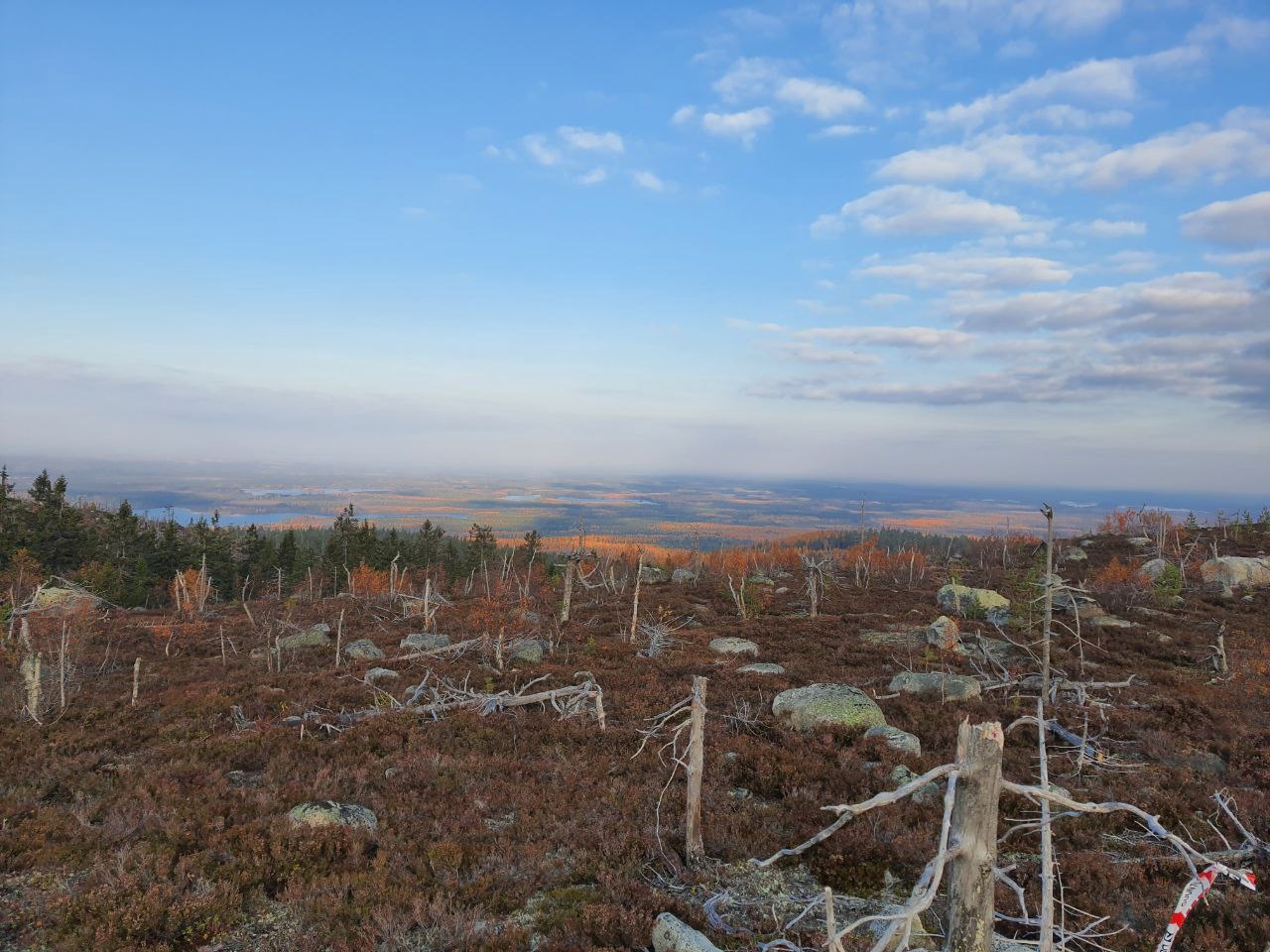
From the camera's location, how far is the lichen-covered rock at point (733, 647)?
86.9ft

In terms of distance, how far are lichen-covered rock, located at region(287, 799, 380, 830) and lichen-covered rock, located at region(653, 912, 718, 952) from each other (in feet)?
20.1

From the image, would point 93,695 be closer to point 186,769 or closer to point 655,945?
point 186,769

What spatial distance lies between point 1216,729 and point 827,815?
39.5 ft

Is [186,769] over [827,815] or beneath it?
beneath

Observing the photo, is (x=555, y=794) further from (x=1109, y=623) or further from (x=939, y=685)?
(x=1109, y=623)

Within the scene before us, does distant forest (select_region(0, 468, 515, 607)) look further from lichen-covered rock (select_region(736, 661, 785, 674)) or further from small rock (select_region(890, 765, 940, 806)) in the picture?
small rock (select_region(890, 765, 940, 806))

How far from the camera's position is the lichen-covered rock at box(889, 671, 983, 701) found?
18875 mm

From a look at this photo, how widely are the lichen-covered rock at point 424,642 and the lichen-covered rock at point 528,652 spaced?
3.75m

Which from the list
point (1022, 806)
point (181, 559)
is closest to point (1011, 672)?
point (1022, 806)

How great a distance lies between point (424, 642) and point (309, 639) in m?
8.35

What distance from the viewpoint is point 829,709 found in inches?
626

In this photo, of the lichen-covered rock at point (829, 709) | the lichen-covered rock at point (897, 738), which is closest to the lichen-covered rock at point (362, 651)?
the lichen-covered rock at point (829, 709)

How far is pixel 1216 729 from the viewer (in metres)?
15.2

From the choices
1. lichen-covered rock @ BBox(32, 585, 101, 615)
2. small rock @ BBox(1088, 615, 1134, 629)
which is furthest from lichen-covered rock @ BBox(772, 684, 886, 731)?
lichen-covered rock @ BBox(32, 585, 101, 615)
